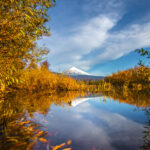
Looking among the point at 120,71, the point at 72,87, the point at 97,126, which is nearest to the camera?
the point at 97,126

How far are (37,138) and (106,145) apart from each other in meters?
0.93

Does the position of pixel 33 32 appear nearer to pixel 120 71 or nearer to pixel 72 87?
pixel 72 87

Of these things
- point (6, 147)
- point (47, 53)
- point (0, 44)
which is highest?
point (47, 53)

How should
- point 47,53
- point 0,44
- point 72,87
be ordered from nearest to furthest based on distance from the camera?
→ 1. point 0,44
2. point 47,53
3. point 72,87

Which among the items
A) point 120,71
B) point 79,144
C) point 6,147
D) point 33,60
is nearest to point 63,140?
point 79,144

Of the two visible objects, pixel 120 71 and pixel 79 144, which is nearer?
pixel 79 144

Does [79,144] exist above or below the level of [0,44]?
below

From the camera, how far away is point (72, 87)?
10039 mm

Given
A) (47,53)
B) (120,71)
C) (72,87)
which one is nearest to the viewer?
(47,53)

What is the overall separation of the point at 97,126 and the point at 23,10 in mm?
4718

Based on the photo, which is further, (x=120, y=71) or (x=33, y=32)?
(x=120, y=71)

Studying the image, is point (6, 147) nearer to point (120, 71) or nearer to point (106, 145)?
point (106, 145)

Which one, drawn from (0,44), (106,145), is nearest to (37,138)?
(106,145)

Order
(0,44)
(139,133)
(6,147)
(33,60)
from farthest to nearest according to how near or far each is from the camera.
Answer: (33,60) → (0,44) → (139,133) → (6,147)
